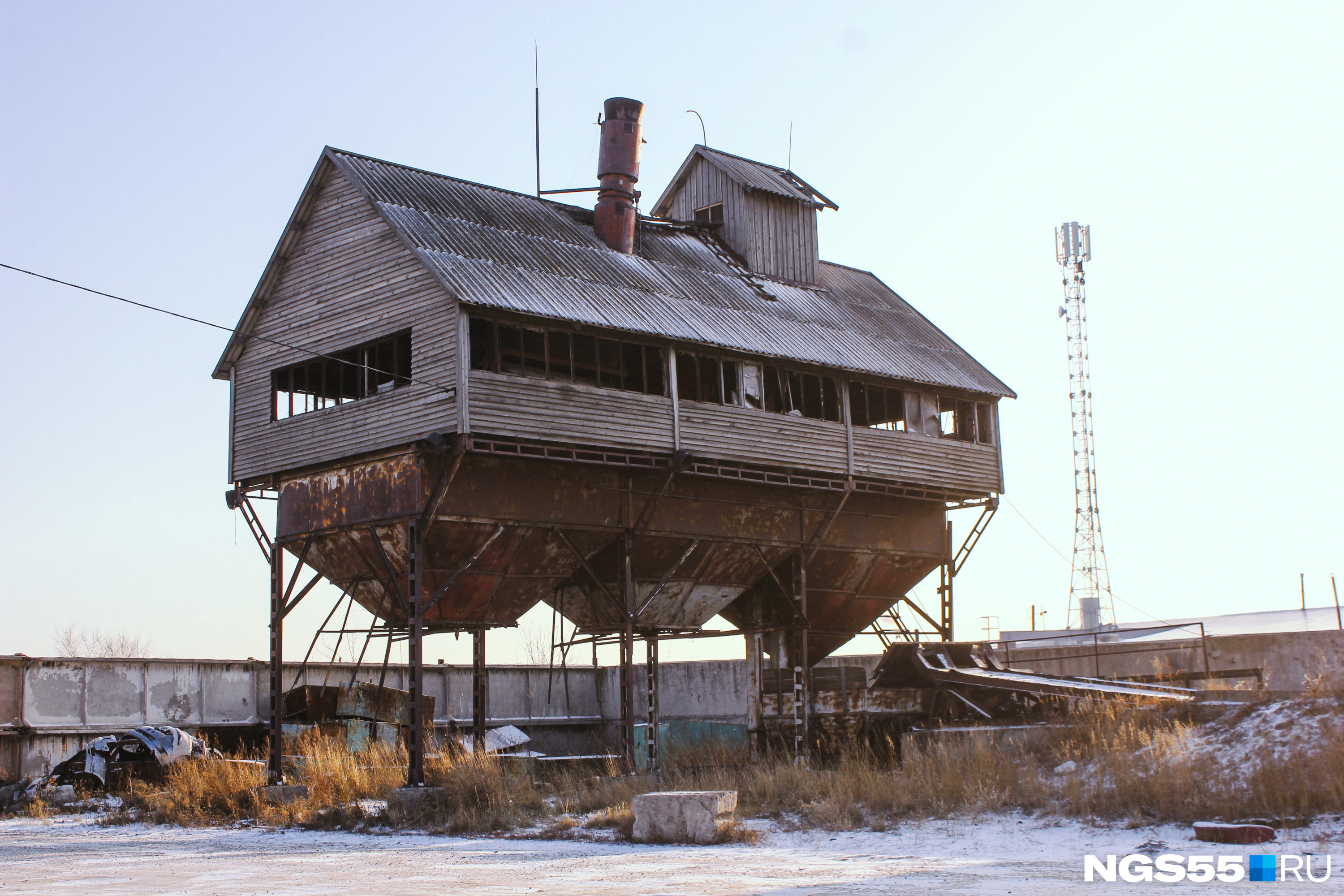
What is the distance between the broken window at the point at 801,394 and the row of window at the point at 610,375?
0.05ft

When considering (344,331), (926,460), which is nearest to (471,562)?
(344,331)

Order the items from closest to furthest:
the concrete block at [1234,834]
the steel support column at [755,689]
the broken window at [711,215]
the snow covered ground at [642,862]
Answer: the snow covered ground at [642,862], the concrete block at [1234,834], the steel support column at [755,689], the broken window at [711,215]

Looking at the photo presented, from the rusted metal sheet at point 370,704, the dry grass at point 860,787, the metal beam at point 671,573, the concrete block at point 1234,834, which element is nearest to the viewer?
the concrete block at point 1234,834

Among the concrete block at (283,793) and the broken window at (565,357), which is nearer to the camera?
the concrete block at (283,793)

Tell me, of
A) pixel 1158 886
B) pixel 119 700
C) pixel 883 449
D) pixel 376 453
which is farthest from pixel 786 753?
pixel 119 700

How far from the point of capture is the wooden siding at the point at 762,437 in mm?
22656

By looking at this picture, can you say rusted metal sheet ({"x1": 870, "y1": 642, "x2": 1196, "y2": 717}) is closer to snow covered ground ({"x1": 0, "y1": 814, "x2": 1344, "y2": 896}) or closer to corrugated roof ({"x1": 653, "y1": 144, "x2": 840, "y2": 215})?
snow covered ground ({"x1": 0, "y1": 814, "x2": 1344, "y2": 896})

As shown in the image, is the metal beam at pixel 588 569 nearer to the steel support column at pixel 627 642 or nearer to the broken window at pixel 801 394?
the steel support column at pixel 627 642

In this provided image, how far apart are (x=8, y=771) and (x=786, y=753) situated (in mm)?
15127

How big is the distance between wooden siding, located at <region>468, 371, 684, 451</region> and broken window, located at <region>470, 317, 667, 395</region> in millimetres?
225

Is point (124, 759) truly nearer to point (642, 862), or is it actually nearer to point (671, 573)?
point (671, 573)

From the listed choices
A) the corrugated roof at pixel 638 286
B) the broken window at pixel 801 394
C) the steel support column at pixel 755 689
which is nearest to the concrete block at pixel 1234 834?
the corrugated roof at pixel 638 286

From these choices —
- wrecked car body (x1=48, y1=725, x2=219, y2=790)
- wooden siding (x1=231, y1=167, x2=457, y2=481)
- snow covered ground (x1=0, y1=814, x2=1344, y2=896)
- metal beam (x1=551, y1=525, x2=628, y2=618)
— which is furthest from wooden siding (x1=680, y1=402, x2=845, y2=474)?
wrecked car body (x1=48, y1=725, x2=219, y2=790)

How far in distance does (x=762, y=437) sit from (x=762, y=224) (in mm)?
6937
